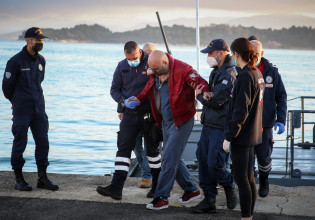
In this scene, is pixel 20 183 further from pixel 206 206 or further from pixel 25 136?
pixel 206 206

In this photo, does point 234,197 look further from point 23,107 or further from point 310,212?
point 23,107

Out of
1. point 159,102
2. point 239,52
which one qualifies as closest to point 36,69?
point 159,102

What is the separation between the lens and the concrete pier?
5.61 metres

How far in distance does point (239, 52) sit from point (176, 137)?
1.27 metres

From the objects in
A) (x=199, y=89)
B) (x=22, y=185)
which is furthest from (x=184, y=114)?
(x=22, y=185)

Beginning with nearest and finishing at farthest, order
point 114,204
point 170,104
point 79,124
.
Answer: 1. point 170,104
2. point 114,204
3. point 79,124

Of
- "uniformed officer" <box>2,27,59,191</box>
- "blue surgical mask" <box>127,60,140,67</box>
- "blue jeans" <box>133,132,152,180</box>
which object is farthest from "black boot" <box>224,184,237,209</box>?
"uniformed officer" <box>2,27,59,191</box>

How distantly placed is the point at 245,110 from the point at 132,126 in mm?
1774

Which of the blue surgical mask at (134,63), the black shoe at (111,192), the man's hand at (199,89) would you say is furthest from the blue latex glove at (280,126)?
the black shoe at (111,192)

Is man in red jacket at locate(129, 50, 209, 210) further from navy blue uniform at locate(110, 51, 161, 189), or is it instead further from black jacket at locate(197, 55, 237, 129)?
navy blue uniform at locate(110, 51, 161, 189)

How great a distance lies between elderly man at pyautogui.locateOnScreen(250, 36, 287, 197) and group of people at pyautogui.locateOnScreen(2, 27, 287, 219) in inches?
0.4

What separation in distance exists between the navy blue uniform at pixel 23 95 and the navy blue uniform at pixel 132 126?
3.16ft

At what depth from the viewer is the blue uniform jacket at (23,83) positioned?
634cm

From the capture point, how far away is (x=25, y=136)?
6469 mm
